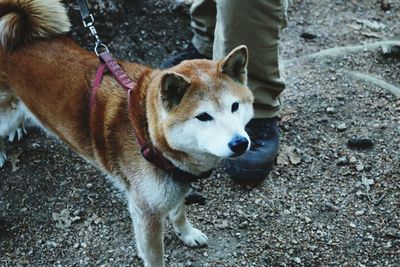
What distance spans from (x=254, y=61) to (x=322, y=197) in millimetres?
892

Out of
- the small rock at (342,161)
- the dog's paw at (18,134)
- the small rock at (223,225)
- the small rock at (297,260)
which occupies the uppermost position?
the small rock at (342,161)

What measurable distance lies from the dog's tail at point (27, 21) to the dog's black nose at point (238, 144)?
132 cm

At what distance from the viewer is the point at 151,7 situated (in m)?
4.28

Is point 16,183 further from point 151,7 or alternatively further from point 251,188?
point 151,7

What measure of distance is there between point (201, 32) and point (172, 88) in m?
1.69

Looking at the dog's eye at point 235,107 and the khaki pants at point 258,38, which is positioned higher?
the dog's eye at point 235,107

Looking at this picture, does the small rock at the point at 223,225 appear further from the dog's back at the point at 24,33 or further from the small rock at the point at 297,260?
the dog's back at the point at 24,33

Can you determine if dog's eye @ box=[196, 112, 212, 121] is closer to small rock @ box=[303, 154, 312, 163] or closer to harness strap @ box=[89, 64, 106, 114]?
harness strap @ box=[89, 64, 106, 114]

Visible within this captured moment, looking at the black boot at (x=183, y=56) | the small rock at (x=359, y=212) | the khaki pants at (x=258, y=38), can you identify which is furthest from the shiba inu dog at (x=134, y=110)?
the black boot at (x=183, y=56)

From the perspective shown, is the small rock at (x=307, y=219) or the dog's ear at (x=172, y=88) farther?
the small rock at (x=307, y=219)

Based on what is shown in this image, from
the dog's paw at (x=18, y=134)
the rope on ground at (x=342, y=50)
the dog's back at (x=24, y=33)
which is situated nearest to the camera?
the dog's back at (x=24, y=33)

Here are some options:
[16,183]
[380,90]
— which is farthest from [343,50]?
[16,183]

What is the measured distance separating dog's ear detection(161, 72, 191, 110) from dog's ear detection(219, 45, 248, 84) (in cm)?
21

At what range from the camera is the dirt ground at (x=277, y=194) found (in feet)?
9.52
